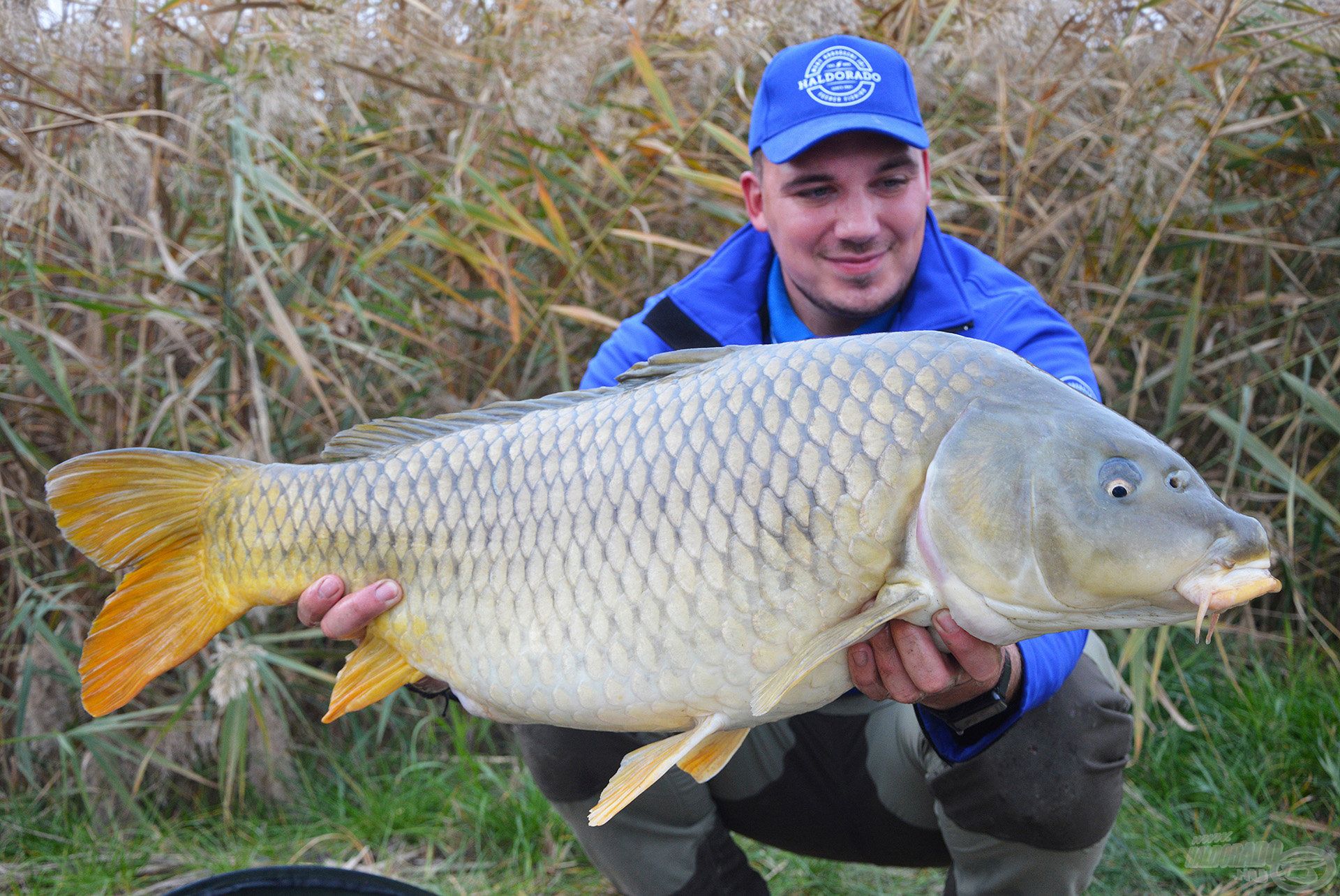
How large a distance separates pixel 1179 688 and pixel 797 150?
1.20 meters

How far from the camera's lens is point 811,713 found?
1.53 metres

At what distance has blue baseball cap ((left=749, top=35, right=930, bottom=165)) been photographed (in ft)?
5.24

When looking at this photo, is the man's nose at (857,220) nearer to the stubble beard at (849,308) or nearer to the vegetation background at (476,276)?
the stubble beard at (849,308)

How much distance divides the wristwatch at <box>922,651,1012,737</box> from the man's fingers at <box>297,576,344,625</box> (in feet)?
2.09

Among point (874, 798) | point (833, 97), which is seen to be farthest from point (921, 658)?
point (833, 97)

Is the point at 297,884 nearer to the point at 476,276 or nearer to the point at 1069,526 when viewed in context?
the point at 1069,526

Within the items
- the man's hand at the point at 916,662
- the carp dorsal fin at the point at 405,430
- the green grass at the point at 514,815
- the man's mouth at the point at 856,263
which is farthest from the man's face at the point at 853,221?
the green grass at the point at 514,815

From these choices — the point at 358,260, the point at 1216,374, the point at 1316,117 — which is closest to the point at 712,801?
the point at 358,260

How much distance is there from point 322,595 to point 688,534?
42cm

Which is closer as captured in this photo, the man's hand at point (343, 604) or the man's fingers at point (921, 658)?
the man's fingers at point (921, 658)

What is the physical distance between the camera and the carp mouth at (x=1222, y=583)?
0.80 meters

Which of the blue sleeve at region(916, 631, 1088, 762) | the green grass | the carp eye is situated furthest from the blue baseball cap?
the green grass

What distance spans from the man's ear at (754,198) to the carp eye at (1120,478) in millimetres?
970

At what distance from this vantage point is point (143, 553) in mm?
1209
